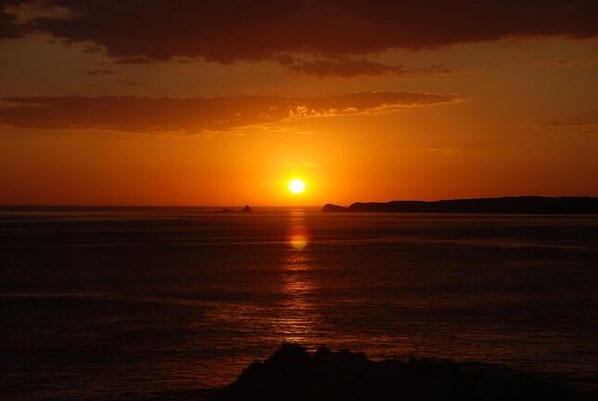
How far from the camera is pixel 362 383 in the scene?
63.4 feet

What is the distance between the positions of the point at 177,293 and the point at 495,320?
2097 cm

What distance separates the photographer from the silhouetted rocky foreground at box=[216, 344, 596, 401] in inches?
746

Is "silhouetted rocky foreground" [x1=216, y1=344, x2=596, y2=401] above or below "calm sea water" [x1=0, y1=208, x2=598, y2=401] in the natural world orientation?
above

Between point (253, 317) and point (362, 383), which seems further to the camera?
point (253, 317)

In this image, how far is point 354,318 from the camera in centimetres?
3634

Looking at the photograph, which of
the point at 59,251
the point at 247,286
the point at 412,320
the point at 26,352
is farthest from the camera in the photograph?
the point at 59,251

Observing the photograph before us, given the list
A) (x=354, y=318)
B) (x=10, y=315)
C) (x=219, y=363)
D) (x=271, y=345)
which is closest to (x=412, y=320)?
(x=354, y=318)

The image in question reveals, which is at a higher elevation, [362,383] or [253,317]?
[362,383]

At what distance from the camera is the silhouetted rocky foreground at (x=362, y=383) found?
62.1 feet

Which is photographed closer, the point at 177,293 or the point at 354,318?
the point at 354,318

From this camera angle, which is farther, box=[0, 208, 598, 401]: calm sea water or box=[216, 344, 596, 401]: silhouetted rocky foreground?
box=[0, 208, 598, 401]: calm sea water

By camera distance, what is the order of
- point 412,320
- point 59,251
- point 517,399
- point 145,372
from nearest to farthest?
point 517,399 < point 145,372 < point 412,320 < point 59,251

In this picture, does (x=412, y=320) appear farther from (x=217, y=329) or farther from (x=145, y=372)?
(x=145, y=372)

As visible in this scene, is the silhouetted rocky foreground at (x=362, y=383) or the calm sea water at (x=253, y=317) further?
the calm sea water at (x=253, y=317)
